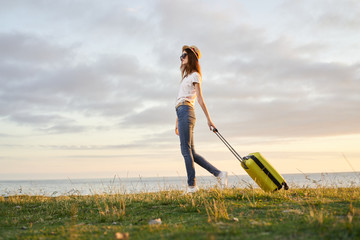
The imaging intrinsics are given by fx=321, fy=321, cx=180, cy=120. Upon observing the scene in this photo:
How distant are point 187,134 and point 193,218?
231 cm

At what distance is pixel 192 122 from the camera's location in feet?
22.1

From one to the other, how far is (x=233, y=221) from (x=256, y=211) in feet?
3.03

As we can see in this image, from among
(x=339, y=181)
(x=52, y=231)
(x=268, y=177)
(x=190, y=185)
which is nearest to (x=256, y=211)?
(x=268, y=177)

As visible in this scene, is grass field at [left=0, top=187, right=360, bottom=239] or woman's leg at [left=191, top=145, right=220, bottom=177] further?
woman's leg at [left=191, top=145, right=220, bottom=177]

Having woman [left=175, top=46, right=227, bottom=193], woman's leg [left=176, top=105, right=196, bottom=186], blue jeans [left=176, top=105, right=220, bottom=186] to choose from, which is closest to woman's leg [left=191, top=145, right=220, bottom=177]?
woman [left=175, top=46, right=227, bottom=193]

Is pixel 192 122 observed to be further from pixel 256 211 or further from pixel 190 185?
pixel 256 211

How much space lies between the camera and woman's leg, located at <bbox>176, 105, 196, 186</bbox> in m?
6.63

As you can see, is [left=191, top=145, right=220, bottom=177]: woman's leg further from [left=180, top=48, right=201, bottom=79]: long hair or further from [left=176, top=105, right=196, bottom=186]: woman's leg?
[left=180, top=48, right=201, bottom=79]: long hair

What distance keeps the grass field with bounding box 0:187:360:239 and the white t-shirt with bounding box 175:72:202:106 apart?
1.98 m

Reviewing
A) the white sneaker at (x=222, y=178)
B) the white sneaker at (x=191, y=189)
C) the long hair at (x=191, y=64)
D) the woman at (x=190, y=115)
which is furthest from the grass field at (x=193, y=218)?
the long hair at (x=191, y=64)

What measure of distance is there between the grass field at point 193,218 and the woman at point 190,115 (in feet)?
1.35

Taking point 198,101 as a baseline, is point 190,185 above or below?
below

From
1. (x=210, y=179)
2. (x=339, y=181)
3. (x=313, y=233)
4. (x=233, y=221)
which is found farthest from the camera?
(x=339, y=181)

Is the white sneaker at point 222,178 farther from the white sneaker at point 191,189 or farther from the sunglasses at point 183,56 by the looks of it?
the sunglasses at point 183,56
